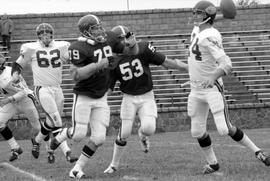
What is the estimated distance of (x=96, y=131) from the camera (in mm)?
7574

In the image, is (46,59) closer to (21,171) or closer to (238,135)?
(21,171)

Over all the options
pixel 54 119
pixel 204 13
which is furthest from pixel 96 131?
pixel 54 119

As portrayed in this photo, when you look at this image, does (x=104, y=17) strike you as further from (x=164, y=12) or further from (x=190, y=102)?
(x=190, y=102)

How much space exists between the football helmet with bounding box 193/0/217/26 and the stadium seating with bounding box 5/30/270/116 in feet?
34.6

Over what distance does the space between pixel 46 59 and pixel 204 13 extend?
10.0 ft

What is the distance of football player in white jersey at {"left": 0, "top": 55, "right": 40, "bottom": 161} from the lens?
9.99 m

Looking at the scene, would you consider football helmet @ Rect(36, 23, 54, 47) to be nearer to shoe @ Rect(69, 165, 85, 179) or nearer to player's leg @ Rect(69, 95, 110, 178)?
player's leg @ Rect(69, 95, 110, 178)

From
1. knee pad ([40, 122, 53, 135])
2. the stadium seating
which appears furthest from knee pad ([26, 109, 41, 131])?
the stadium seating

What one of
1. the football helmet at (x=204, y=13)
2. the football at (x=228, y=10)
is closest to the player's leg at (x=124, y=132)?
the football helmet at (x=204, y=13)

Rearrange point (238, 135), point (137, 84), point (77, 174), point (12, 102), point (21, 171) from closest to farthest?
point (77, 174) < point (238, 135) < point (137, 84) < point (21, 171) < point (12, 102)

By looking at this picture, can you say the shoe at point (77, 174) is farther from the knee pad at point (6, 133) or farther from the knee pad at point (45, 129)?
the knee pad at point (6, 133)

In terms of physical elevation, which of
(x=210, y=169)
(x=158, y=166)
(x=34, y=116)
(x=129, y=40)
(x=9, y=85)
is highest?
(x=129, y=40)

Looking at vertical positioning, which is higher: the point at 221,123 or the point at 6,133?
the point at 221,123

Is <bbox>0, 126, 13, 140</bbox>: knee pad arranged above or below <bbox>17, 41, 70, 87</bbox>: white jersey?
below
